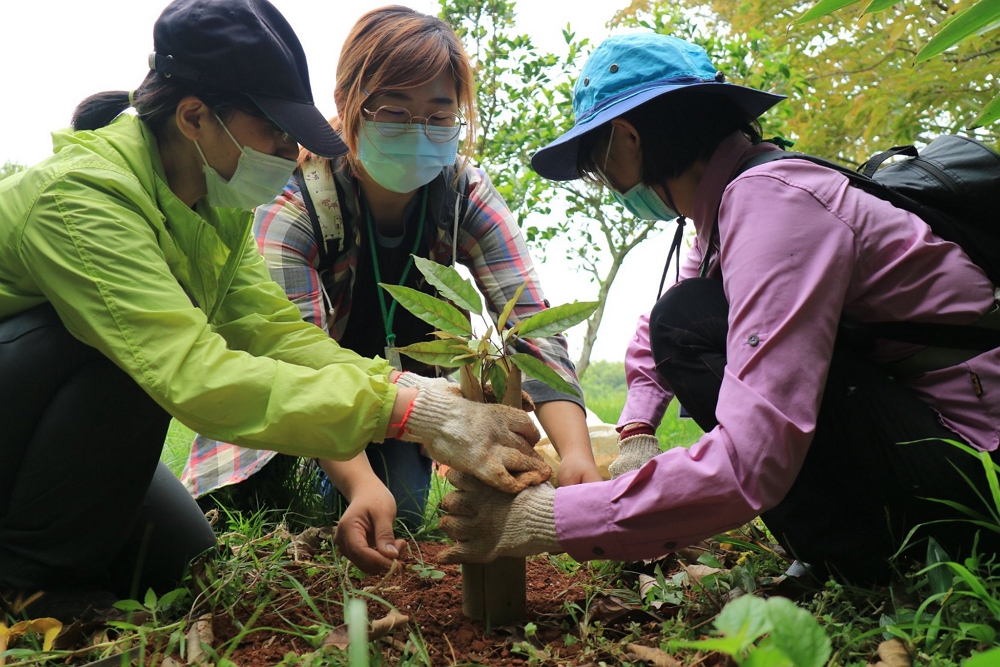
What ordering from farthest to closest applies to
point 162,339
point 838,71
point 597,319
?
point 597,319, point 838,71, point 162,339

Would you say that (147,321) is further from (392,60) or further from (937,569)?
(937,569)

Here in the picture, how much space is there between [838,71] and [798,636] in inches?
192

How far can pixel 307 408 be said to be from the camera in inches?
65.2

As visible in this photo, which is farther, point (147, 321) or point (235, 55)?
point (235, 55)

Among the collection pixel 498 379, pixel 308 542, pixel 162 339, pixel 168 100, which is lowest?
pixel 308 542

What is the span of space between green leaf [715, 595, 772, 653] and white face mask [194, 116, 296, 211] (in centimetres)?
155

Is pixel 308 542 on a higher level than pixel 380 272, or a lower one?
lower

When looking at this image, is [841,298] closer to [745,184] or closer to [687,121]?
[745,184]

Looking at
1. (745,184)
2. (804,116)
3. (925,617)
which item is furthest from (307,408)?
(804,116)

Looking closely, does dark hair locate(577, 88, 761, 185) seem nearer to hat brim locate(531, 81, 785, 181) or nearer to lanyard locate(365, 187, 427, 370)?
hat brim locate(531, 81, 785, 181)

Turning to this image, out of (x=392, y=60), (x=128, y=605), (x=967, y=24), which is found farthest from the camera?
(x=392, y=60)

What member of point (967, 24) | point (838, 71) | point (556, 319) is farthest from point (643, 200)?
point (838, 71)

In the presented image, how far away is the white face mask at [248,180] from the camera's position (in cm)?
202

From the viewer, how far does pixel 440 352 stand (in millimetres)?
1732
